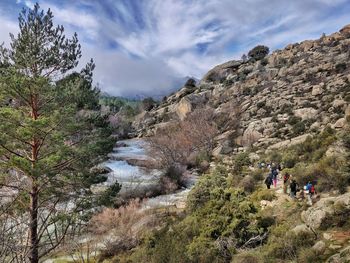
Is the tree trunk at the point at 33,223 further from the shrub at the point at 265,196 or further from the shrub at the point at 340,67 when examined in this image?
the shrub at the point at 340,67

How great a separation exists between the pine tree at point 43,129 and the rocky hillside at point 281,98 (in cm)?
2206

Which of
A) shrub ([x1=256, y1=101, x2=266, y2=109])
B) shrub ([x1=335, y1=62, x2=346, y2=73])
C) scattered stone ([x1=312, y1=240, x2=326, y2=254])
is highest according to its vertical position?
shrub ([x1=335, y1=62, x2=346, y2=73])

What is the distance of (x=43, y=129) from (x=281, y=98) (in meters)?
42.1

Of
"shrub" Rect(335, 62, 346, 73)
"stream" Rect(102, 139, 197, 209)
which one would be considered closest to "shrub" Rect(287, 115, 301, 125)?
"stream" Rect(102, 139, 197, 209)

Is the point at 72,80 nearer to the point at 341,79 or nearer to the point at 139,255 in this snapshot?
the point at 139,255

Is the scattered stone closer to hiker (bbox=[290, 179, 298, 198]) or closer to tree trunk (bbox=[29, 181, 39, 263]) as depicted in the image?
hiker (bbox=[290, 179, 298, 198])

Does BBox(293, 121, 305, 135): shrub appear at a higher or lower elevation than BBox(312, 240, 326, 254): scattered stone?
higher

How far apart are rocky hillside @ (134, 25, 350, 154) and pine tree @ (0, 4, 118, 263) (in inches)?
868

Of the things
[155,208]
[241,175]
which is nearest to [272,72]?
[241,175]

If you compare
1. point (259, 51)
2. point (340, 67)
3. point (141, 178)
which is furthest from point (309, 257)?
point (259, 51)

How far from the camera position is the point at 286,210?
15.9 meters

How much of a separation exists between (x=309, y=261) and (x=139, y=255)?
339 inches

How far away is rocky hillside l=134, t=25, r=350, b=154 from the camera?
1462 inches

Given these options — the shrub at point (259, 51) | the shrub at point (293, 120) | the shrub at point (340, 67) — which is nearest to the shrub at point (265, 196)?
the shrub at point (293, 120)
